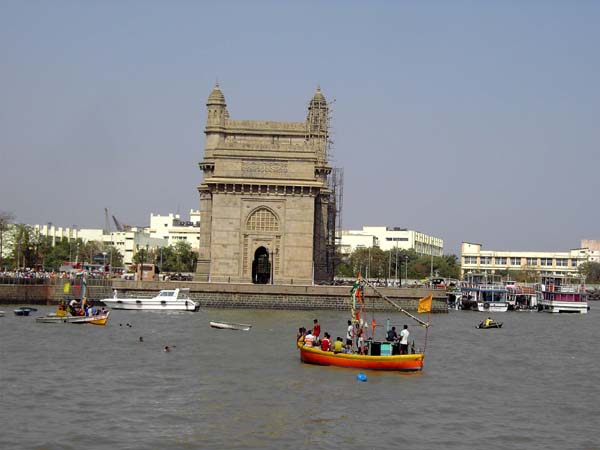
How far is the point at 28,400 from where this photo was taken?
37.8 meters

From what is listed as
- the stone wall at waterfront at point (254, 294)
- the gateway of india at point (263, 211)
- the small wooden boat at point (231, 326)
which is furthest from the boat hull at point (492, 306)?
the small wooden boat at point (231, 326)

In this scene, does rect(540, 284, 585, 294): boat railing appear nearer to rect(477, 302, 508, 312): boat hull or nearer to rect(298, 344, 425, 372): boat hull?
rect(477, 302, 508, 312): boat hull

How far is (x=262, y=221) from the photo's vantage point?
95250mm

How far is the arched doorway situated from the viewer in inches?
3930

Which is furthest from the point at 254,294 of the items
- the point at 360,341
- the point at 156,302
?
the point at 360,341

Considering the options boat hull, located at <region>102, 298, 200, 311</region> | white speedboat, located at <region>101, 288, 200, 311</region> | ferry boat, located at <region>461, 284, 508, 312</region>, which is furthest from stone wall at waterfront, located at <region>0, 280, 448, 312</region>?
ferry boat, located at <region>461, 284, 508, 312</region>

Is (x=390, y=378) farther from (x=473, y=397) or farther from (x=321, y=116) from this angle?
(x=321, y=116)

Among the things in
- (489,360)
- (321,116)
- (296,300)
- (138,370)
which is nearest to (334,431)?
(138,370)

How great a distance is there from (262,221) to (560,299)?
37.8 metres

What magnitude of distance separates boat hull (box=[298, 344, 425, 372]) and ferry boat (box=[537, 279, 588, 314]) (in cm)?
7075

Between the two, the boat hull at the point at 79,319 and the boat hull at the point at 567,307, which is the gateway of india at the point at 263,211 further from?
the boat hull at the point at 567,307

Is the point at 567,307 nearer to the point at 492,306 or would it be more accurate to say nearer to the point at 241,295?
the point at 492,306

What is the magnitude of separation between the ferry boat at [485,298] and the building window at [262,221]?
88.6 ft

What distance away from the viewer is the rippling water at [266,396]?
33000 millimetres
